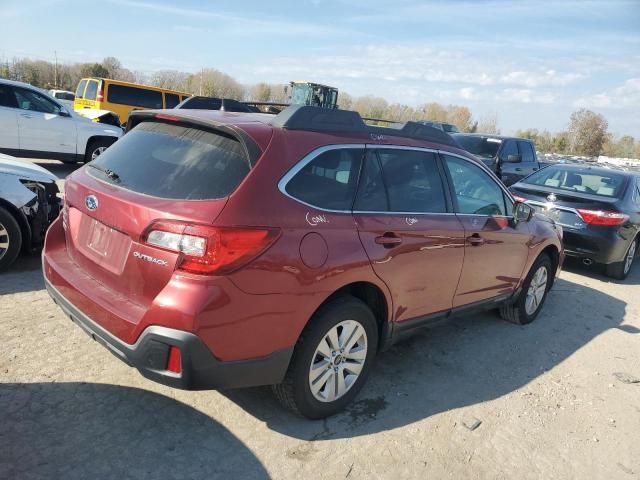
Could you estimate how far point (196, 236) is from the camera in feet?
7.93

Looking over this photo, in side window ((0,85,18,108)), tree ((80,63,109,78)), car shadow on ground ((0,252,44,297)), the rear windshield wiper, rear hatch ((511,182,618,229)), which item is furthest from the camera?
tree ((80,63,109,78))

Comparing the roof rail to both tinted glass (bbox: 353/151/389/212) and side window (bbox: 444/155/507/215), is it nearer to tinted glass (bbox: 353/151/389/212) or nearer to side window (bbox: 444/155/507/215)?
tinted glass (bbox: 353/151/389/212)

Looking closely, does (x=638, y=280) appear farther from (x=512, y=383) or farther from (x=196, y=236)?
(x=196, y=236)

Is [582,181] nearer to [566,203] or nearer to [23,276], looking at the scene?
[566,203]

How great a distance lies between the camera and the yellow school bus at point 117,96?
18.4 m

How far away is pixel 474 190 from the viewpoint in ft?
13.9

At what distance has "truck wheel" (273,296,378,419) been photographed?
2.86 meters

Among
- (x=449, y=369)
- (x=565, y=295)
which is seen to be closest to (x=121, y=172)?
(x=449, y=369)

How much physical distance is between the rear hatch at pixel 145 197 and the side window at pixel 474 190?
193 cm

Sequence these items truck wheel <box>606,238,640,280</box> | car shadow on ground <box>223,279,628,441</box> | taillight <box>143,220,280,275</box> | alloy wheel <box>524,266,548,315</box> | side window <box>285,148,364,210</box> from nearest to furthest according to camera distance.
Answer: taillight <box>143,220,280,275</box>, side window <box>285,148,364,210</box>, car shadow on ground <box>223,279,628,441</box>, alloy wheel <box>524,266,548,315</box>, truck wheel <box>606,238,640,280</box>

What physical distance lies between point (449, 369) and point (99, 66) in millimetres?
55001

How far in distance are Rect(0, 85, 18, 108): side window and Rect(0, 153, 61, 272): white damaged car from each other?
583cm

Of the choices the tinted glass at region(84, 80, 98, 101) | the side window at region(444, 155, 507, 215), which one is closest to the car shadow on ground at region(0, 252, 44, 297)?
the side window at region(444, 155, 507, 215)

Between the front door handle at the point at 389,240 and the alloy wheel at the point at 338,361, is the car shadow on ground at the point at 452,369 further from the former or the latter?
the front door handle at the point at 389,240
